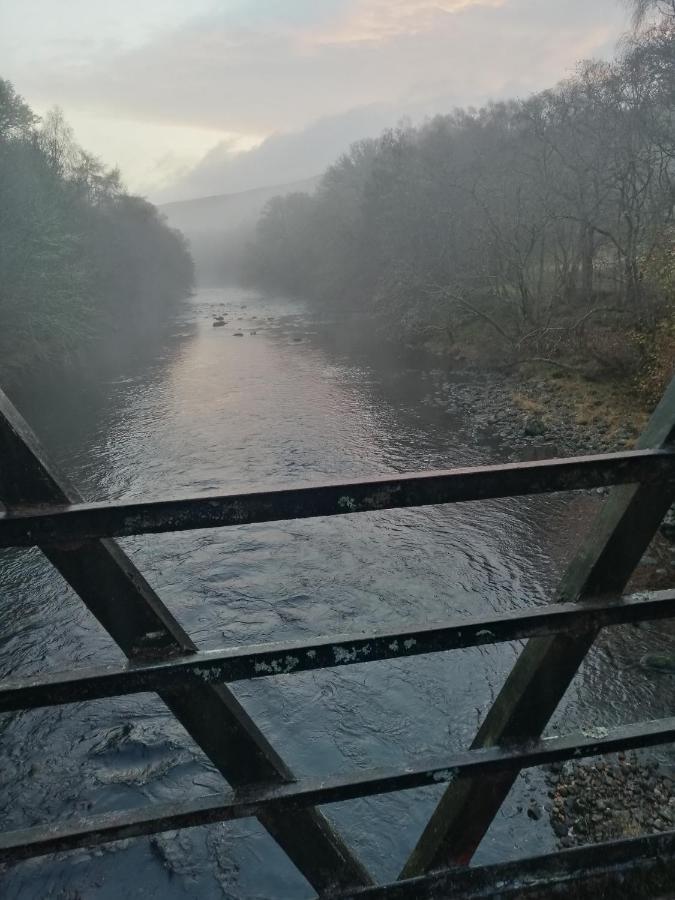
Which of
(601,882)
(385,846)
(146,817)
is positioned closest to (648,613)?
(601,882)

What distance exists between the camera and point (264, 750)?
78.0 inches

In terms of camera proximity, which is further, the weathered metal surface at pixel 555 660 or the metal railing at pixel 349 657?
the weathered metal surface at pixel 555 660

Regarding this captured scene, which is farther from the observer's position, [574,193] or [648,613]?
[574,193]

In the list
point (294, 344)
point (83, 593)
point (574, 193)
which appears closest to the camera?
point (83, 593)

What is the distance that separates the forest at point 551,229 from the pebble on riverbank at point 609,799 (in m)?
13.0

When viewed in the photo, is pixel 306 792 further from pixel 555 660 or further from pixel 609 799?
pixel 609 799

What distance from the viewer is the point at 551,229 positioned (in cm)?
2717

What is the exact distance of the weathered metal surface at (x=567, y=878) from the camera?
2174mm

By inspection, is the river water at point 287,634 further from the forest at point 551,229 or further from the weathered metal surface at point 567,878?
the forest at point 551,229

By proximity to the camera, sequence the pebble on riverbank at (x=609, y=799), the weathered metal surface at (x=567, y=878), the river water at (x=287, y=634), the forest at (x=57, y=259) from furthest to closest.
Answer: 1. the forest at (x=57, y=259)
2. the river water at (x=287, y=634)
3. the pebble on riverbank at (x=609, y=799)
4. the weathered metal surface at (x=567, y=878)

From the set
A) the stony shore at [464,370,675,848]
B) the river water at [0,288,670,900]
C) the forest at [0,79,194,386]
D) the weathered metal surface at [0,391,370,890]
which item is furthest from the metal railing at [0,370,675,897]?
the forest at [0,79,194,386]

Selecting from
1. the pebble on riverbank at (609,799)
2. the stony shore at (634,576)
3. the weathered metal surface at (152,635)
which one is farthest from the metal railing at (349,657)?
the pebble on riverbank at (609,799)

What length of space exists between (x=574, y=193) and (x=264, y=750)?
1071 inches

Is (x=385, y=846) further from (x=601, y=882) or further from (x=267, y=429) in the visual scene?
(x=267, y=429)
